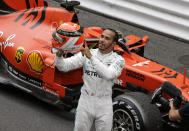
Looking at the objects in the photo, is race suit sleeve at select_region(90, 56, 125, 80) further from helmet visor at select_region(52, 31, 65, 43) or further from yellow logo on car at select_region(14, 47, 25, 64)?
yellow logo on car at select_region(14, 47, 25, 64)

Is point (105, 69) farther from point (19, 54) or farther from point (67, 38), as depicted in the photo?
point (19, 54)

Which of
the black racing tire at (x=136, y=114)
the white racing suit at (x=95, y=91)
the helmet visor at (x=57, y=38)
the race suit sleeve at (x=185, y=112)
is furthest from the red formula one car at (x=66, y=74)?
the helmet visor at (x=57, y=38)

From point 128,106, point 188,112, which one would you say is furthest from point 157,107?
point 188,112

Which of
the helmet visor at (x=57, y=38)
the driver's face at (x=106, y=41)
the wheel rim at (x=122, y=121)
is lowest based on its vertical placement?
the wheel rim at (x=122, y=121)

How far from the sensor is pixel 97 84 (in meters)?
4.83

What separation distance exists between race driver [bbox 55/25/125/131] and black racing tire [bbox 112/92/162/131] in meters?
0.72

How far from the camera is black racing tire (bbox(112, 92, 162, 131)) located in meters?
5.46

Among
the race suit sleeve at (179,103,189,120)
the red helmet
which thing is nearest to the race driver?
the red helmet

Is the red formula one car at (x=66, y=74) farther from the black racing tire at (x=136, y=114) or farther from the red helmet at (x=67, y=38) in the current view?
the red helmet at (x=67, y=38)

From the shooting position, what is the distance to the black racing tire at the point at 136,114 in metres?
5.46

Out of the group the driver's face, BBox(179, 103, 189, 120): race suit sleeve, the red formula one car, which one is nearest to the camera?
BBox(179, 103, 189, 120): race suit sleeve

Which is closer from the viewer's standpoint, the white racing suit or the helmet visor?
the white racing suit

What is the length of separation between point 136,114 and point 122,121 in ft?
1.02

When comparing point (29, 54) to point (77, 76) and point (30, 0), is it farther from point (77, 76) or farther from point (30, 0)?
point (30, 0)
